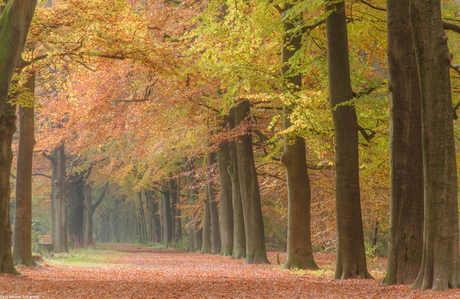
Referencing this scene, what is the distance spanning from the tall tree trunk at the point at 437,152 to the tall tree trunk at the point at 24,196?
1065 centimetres

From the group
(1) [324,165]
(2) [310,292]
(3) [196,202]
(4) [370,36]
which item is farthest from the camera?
(3) [196,202]

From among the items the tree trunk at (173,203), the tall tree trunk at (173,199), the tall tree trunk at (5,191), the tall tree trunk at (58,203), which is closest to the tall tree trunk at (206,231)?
the tree trunk at (173,203)

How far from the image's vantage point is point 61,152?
24688 millimetres

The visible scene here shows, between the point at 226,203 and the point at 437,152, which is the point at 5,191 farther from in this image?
the point at 226,203

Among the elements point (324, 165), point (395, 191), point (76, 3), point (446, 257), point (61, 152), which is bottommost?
point (446, 257)

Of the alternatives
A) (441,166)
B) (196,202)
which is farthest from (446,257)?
(196,202)

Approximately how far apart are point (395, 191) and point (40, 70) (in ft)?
31.3

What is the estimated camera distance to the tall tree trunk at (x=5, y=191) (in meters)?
10.5

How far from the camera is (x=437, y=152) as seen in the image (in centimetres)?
663

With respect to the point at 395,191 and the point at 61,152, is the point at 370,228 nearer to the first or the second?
the point at 395,191

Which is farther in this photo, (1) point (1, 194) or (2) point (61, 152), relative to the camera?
(2) point (61, 152)

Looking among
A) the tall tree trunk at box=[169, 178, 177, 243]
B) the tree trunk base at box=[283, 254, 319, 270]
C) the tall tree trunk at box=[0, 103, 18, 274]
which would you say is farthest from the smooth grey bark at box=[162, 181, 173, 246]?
the tall tree trunk at box=[0, 103, 18, 274]

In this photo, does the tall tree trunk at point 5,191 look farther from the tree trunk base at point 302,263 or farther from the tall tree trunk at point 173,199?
the tall tree trunk at point 173,199

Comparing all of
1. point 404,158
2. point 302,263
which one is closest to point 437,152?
point 404,158
